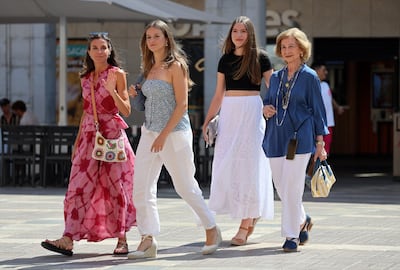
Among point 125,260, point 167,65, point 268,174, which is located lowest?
point 125,260

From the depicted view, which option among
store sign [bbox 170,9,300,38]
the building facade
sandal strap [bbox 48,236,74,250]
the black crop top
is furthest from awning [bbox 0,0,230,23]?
sandal strap [bbox 48,236,74,250]

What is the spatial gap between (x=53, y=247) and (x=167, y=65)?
1767 millimetres

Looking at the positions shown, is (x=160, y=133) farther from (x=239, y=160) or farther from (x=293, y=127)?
(x=293, y=127)

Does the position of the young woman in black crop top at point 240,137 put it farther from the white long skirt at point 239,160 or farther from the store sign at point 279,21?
the store sign at point 279,21

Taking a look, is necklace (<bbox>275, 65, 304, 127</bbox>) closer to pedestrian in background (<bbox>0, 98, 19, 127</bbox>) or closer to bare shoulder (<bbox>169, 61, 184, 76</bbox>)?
bare shoulder (<bbox>169, 61, 184, 76</bbox>)

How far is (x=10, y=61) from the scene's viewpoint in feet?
83.1

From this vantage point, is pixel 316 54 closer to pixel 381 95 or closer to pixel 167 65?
pixel 381 95

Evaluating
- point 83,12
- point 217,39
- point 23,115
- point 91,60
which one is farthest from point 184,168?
point 217,39

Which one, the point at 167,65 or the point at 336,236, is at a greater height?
the point at 167,65

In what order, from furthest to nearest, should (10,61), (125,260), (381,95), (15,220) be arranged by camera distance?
(381,95), (10,61), (15,220), (125,260)

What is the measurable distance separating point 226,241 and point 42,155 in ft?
28.0

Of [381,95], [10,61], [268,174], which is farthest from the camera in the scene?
[381,95]

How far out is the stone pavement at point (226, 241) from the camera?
9500mm

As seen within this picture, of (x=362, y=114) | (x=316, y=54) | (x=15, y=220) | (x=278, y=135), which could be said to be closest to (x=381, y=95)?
(x=362, y=114)
